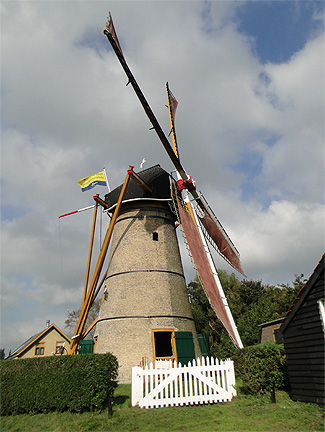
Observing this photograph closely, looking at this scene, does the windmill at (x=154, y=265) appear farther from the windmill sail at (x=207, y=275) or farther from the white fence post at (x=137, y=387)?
the white fence post at (x=137, y=387)

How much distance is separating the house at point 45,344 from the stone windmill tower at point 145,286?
748 inches

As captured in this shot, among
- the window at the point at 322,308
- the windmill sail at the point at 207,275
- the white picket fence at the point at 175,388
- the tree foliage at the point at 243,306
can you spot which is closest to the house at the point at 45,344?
the tree foliage at the point at 243,306

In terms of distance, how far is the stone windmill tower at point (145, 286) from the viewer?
39.7ft

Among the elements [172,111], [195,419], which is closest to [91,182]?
[172,111]

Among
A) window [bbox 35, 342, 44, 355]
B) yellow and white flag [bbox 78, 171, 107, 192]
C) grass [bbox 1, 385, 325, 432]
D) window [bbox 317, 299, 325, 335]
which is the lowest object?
grass [bbox 1, 385, 325, 432]

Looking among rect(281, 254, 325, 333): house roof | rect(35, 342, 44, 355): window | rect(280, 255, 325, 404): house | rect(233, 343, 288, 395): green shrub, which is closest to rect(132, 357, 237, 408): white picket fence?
rect(233, 343, 288, 395): green shrub

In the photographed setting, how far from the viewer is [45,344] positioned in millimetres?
30578

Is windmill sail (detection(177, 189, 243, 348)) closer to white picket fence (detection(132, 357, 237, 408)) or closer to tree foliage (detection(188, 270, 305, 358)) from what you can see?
white picket fence (detection(132, 357, 237, 408))

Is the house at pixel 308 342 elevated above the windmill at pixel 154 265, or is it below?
below

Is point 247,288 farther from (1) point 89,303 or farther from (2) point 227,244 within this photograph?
(1) point 89,303

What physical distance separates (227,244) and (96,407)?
33.4 feet

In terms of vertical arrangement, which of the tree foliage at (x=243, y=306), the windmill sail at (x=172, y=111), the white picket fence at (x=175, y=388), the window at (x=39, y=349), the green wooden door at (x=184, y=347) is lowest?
the white picket fence at (x=175, y=388)

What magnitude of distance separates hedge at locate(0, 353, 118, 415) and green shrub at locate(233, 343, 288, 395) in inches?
152

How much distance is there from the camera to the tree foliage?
Result: 23.8m
